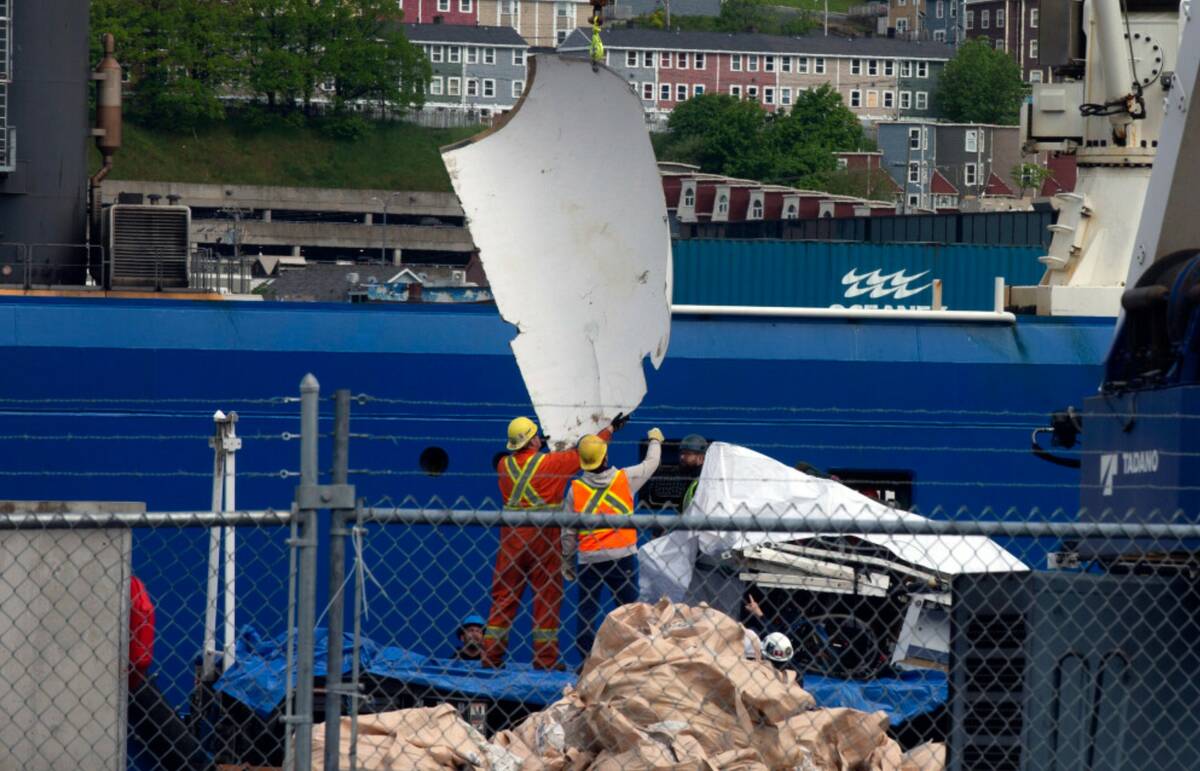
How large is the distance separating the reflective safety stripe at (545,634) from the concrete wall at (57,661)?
139 inches

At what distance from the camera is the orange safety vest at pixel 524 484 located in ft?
38.6

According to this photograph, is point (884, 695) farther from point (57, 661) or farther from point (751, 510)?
point (57, 661)

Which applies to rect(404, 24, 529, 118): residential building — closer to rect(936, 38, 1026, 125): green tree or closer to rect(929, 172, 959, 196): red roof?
rect(936, 38, 1026, 125): green tree

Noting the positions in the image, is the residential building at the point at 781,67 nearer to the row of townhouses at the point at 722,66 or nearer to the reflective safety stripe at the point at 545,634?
the row of townhouses at the point at 722,66

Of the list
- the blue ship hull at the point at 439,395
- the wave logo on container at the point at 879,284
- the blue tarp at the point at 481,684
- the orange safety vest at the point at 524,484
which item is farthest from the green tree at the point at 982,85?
the blue tarp at the point at 481,684

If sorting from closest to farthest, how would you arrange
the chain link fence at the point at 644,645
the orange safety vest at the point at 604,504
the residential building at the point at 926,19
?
the chain link fence at the point at 644,645 → the orange safety vest at the point at 604,504 → the residential building at the point at 926,19

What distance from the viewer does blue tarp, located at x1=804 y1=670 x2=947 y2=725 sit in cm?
988

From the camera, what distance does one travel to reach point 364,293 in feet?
54.1

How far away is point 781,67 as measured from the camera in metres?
140

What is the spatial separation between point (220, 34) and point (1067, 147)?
92901mm

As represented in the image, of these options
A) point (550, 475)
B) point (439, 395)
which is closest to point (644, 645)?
point (550, 475)

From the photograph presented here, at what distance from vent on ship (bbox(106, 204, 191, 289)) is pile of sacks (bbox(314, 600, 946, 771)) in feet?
24.6

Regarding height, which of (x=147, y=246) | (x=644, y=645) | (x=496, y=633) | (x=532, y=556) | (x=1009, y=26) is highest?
(x=1009, y=26)

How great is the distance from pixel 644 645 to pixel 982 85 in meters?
127
